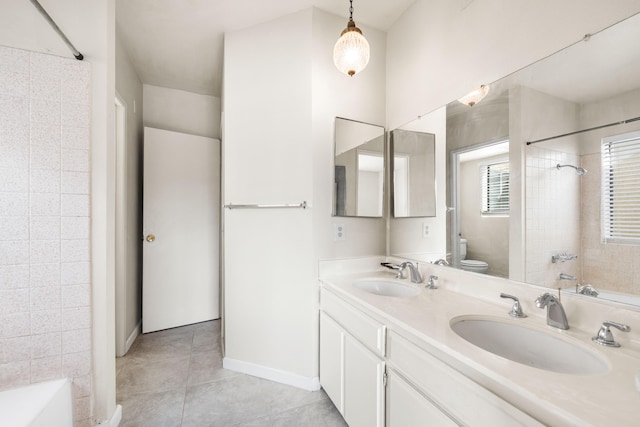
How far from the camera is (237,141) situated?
2.08 meters

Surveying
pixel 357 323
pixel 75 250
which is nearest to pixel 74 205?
pixel 75 250

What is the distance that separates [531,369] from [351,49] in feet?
5.18

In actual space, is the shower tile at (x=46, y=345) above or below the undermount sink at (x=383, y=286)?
below

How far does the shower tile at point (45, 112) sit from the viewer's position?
1.27 meters

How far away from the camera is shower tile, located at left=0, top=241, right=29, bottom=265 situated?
48.1 inches

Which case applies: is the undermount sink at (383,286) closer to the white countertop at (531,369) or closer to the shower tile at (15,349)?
the white countertop at (531,369)

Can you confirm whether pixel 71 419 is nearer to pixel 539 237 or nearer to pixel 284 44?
pixel 539 237

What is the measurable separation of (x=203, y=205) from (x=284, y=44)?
→ 6.21 ft

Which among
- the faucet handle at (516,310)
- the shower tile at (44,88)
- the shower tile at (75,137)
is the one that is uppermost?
the shower tile at (44,88)

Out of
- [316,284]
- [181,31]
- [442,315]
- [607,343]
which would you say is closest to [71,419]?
[316,284]

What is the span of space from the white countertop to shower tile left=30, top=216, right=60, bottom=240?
1555mm

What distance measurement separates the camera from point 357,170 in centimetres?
196

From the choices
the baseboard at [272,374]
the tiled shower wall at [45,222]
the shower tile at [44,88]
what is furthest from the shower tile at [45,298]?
the baseboard at [272,374]

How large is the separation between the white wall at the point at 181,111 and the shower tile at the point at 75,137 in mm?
1878
